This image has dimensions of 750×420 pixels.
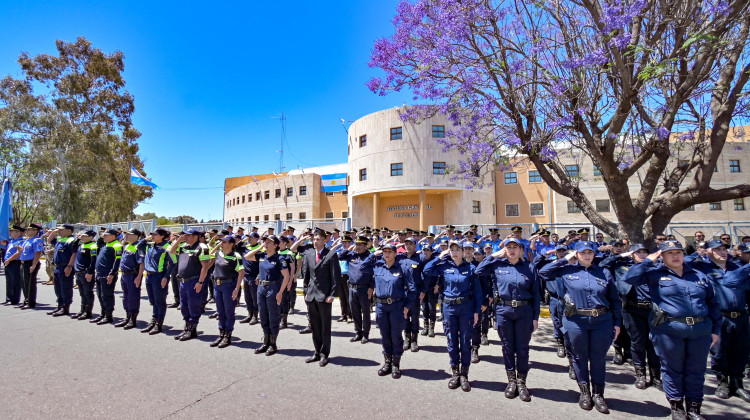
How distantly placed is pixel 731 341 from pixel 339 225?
13744 mm

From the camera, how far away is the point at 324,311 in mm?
5441

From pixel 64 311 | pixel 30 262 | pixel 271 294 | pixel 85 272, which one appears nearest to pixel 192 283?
pixel 271 294

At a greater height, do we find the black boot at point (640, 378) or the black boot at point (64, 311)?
the black boot at point (64, 311)

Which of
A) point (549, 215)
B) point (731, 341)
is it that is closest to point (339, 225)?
point (731, 341)

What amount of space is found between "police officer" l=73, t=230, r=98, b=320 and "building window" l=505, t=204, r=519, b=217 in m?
→ 29.6

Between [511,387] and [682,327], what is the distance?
1915 millimetres

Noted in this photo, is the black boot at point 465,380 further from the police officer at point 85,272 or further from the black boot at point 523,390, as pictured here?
the police officer at point 85,272

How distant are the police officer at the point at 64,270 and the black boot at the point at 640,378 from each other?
11.3m

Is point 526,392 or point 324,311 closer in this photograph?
point 526,392

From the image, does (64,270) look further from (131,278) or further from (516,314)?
(516,314)

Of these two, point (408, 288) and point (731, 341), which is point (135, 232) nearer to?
point (408, 288)

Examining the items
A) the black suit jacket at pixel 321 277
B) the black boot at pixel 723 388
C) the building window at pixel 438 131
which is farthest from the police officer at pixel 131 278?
the building window at pixel 438 131

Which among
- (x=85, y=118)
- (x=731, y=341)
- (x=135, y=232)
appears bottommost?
(x=731, y=341)

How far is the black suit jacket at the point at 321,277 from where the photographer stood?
5.46m
